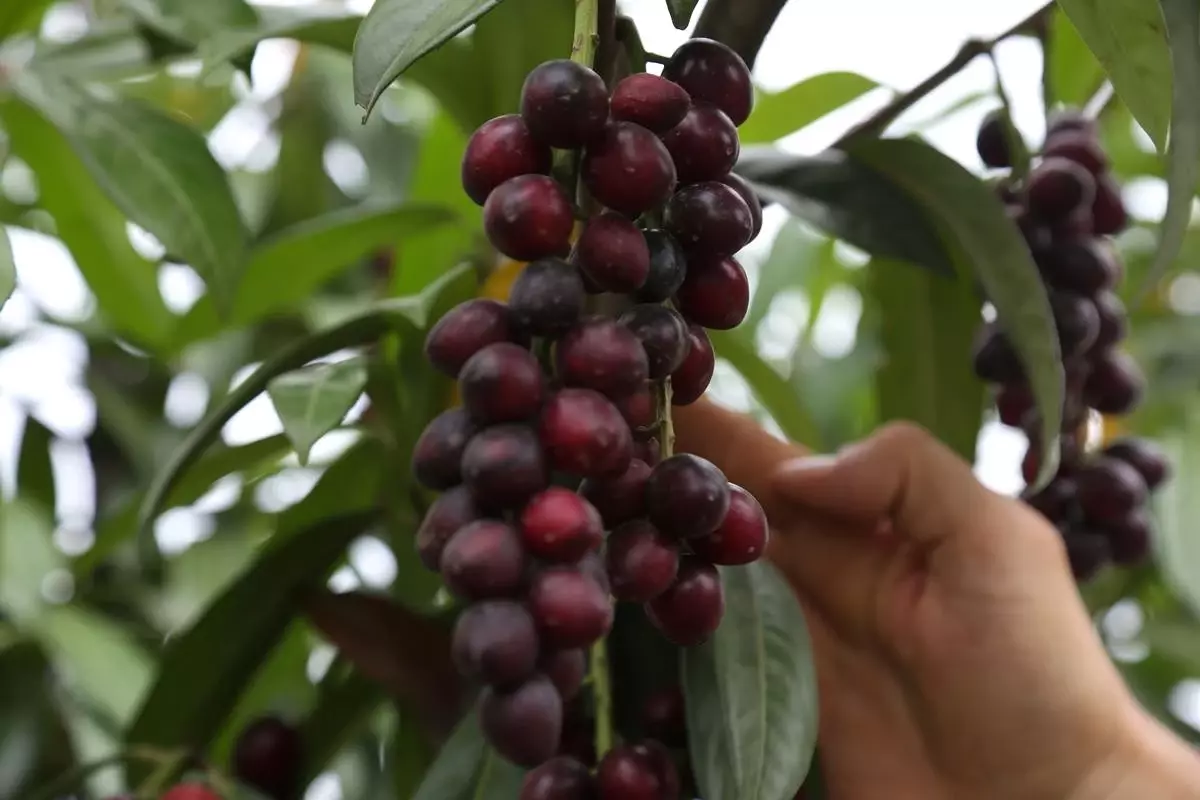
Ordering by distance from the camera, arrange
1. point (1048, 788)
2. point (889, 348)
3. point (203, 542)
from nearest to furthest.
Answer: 1. point (1048, 788)
2. point (889, 348)
3. point (203, 542)

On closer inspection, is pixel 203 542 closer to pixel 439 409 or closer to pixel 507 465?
pixel 439 409

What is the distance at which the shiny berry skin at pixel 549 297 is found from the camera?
34cm

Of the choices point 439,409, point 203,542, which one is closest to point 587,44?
point 439,409

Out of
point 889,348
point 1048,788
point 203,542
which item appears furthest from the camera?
point 203,542

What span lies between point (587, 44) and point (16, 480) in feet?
2.82

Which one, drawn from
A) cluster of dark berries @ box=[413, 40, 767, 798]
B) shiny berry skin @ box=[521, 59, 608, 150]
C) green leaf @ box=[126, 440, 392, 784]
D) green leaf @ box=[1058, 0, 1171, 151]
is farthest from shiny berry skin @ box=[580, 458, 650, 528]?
green leaf @ box=[126, 440, 392, 784]

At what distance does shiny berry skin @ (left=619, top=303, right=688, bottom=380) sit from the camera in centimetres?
35

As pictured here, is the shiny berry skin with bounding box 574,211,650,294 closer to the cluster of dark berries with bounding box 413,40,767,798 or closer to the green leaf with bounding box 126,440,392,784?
the cluster of dark berries with bounding box 413,40,767,798

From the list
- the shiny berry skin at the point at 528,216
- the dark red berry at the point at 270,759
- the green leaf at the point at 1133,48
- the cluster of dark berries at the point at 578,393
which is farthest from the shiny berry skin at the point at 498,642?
the dark red berry at the point at 270,759

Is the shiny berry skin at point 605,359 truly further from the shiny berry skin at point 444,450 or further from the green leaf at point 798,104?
the green leaf at point 798,104

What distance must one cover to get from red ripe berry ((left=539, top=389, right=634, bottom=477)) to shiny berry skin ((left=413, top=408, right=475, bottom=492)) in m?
0.03

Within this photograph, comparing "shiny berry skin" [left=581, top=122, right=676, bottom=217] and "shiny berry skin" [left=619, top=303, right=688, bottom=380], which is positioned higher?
"shiny berry skin" [left=581, top=122, right=676, bottom=217]

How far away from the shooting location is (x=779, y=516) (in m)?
0.70

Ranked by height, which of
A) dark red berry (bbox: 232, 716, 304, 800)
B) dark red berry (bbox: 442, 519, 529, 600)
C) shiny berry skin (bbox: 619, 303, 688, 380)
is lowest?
dark red berry (bbox: 232, 716, 304, 800)
